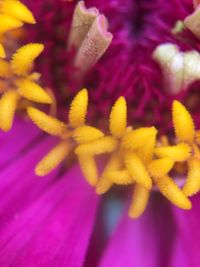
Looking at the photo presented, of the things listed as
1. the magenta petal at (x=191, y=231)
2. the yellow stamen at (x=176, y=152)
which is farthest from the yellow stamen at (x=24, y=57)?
the magenta petal at (x=191, y=231)

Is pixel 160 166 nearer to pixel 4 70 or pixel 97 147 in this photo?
pixel 97 147

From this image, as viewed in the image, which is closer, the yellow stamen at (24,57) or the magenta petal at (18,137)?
the yellow stamen at (24,57)

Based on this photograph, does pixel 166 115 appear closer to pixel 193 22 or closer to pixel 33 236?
pixel 193 22

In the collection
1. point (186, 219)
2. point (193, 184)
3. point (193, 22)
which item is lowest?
point (186, 219)

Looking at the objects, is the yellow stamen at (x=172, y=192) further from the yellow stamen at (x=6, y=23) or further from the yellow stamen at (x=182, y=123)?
the yellow stamen at (x=6, y=23)

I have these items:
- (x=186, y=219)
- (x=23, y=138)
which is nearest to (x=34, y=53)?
(x=23, y=138)

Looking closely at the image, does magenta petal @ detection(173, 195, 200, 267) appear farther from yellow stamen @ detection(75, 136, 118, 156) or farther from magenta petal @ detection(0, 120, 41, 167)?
magenta petal @ detection(0, 120, 41, 167)


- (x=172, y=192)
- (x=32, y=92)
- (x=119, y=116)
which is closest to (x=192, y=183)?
(x=172, y=192)
